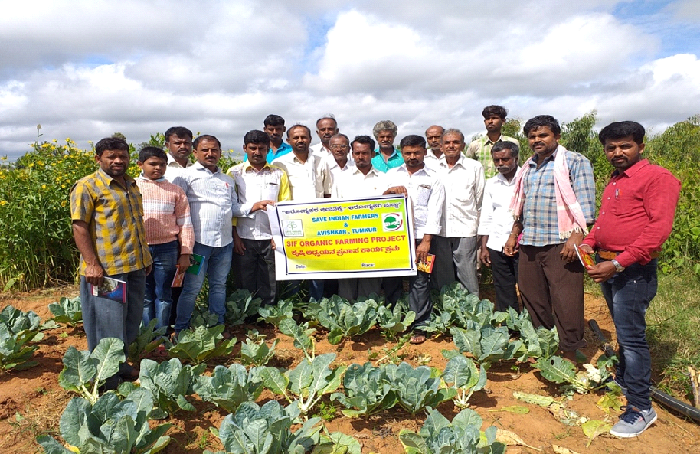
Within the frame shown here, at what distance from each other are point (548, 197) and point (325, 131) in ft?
10.6

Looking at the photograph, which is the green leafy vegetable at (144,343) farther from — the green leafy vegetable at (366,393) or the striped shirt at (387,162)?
the striped shirt at (387,162)

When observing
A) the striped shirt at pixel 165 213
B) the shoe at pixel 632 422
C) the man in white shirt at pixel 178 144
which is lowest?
the shoe at pixel 632 422

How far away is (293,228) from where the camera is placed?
16.5 ft

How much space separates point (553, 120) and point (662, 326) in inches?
104

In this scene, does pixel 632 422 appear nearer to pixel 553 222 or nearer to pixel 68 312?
pixel 553 222

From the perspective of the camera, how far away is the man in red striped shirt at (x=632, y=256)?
3.03 m

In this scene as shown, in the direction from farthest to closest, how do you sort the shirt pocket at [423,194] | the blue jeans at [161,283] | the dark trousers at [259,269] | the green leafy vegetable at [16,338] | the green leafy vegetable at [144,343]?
1. the dark trousers at [259,269]
2. the shirt pocket at [423,194]
3. the blue jeans at [161,283]
4. the green leafy vegetable at [144,343]
5. the green leafy vegetable at [16,338]

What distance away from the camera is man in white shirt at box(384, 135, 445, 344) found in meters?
4.59

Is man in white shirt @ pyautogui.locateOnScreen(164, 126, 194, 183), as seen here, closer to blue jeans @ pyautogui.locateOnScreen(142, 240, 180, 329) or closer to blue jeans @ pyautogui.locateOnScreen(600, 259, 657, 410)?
blue jeans @ pyautogui.locateOnScreen(142, 240, 180, 329)

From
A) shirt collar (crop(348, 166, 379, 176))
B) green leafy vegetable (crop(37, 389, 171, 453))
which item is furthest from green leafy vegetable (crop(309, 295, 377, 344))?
green leafy vegetable (crop(37, 389, 171, 453))

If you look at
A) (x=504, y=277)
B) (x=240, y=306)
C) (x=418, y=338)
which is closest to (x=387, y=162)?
(x=504, y=277)

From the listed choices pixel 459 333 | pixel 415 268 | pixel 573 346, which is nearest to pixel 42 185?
pixel 415 268

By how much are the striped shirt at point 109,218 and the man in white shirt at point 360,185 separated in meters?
2.21

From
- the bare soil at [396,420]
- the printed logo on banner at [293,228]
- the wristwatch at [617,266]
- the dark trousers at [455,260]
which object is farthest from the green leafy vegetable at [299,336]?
the wristwatch at [617,266]
